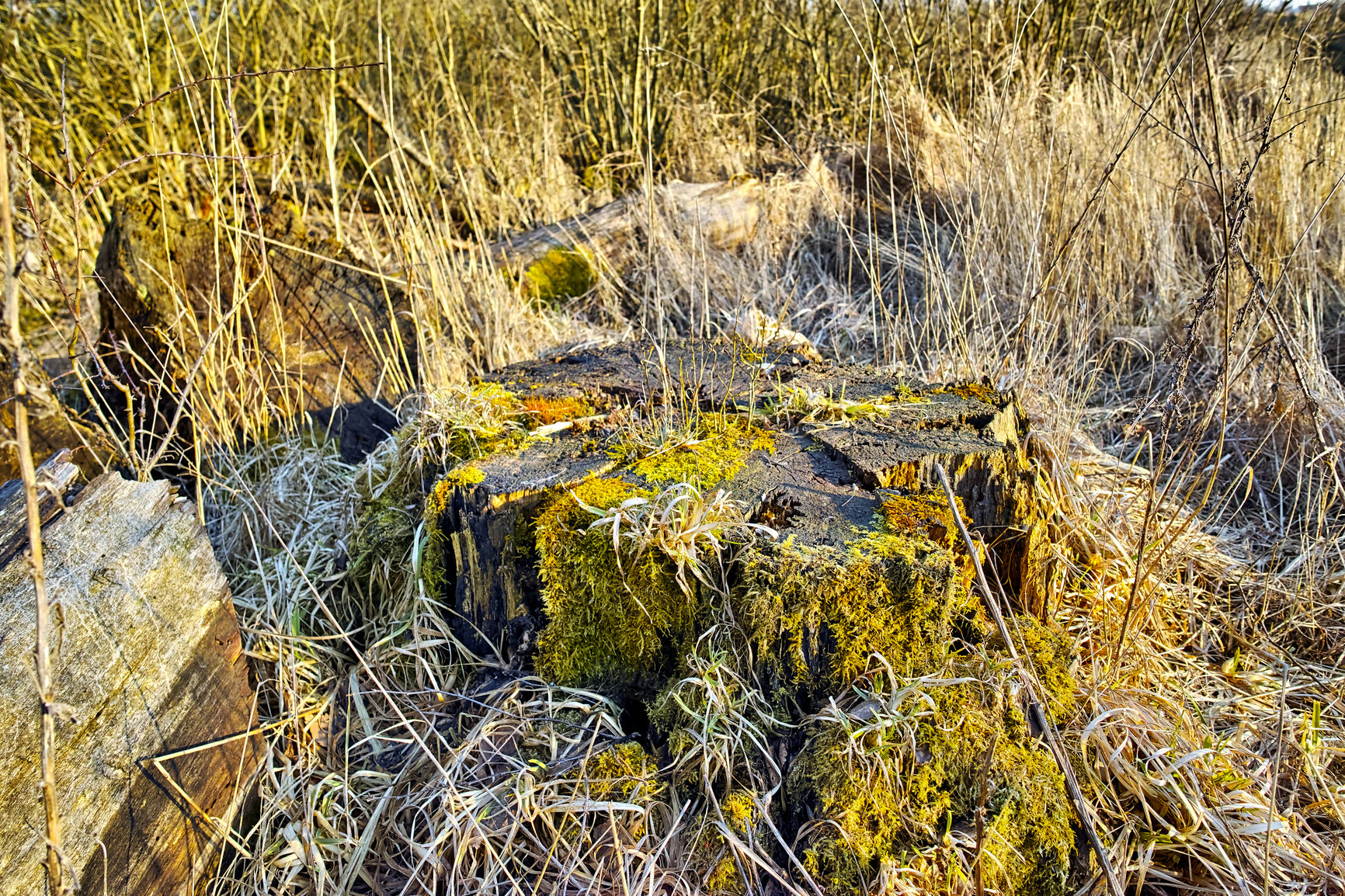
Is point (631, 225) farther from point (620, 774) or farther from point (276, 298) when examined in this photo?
point (620, 774)

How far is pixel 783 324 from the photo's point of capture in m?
3.29

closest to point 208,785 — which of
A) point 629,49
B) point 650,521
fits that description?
point 650,521

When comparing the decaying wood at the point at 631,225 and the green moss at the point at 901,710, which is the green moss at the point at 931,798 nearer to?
the green moss at the point at 901,710

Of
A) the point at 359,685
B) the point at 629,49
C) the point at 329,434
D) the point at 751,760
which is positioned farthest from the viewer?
the point at 629,49

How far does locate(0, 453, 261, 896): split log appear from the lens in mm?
1207

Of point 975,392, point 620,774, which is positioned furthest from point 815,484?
point 620,774

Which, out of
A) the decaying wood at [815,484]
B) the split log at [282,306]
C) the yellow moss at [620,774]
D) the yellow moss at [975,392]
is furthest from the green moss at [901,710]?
the split log at [282,306]

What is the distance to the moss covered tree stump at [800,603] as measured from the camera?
1.28 meters

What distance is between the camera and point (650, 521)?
1466 millimetres

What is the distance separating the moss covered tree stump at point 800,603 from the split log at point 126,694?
49cm

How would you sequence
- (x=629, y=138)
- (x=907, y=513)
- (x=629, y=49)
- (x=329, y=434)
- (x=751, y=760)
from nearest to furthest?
(x=751, y=760)
(x=907, y=513)
(x=329, y=434)
(x=629, y=49)
(x=629, y=138)

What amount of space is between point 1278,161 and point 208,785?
528cm

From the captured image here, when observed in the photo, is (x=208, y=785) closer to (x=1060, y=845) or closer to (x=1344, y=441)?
(x=1060, y=845)

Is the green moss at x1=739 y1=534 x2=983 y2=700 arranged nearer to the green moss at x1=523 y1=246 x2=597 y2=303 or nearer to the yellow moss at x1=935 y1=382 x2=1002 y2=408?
the yellow moss at x1=935 y1=382 x2=1002 y2=408
